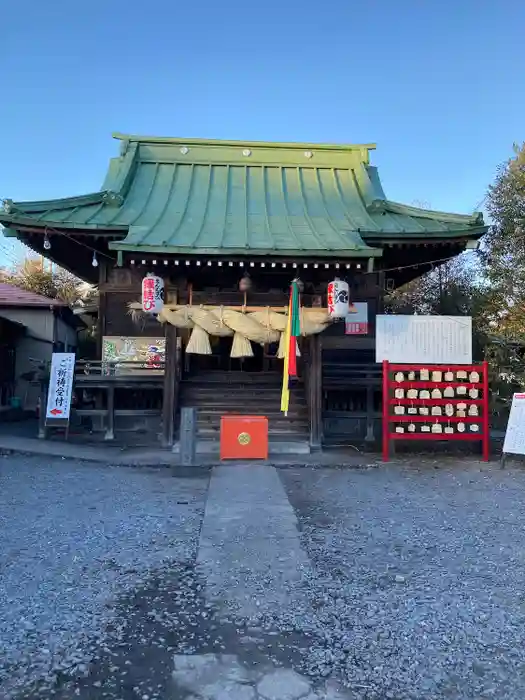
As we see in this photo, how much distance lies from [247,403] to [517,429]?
5.31 metres

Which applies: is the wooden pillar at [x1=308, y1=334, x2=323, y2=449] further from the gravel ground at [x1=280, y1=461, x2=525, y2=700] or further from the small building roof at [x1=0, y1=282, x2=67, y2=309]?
the small building roof at [x1=0, y1=282, x2=67, y2=309]

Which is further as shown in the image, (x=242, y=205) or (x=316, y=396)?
(x=242, y=205)

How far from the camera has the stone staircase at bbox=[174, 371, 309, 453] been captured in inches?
425

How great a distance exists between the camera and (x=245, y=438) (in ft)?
31.1

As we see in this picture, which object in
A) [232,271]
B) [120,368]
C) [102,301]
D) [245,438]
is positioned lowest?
[245,438]

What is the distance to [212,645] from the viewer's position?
3000 mm

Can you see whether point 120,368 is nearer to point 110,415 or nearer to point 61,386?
point 110,415

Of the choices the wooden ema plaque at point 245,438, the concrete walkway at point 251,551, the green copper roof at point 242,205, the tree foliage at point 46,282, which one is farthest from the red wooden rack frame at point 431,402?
the tree foliage at point 46,282

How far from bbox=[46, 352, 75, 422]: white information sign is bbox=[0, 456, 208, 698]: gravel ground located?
9.21ft

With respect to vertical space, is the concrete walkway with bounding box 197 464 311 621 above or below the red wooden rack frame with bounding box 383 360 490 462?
below

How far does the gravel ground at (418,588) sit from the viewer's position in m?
2.78

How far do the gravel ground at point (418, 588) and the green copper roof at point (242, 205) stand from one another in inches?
187

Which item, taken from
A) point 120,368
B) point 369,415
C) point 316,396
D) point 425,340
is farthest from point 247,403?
point 425,340

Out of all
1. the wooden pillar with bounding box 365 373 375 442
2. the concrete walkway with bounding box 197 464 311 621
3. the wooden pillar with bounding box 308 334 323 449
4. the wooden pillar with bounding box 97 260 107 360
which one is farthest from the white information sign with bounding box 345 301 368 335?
the concrete walkway with bounding box 197 464 311 621
